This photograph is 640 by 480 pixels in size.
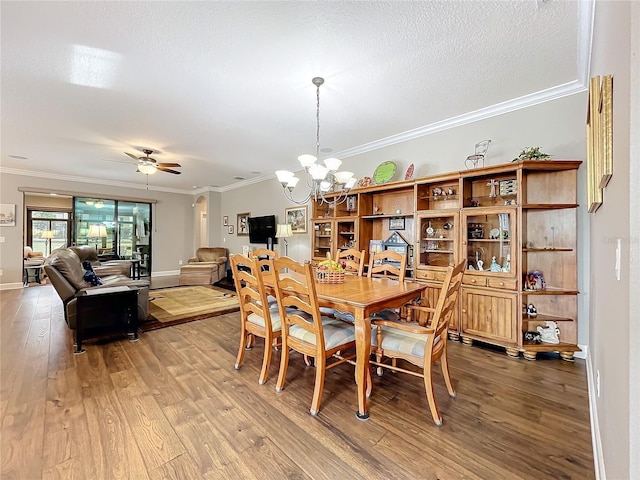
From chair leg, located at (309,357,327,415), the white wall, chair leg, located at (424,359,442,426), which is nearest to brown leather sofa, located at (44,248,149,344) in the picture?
chair leg, located at (309,357,327,415)

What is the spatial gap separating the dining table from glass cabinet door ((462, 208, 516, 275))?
1268mm

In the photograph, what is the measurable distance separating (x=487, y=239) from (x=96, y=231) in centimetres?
895

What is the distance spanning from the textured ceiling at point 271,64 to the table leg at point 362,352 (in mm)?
2097

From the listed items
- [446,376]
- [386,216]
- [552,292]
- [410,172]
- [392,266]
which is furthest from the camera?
[386,216]

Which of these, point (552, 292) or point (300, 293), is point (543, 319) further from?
point (300, 293)

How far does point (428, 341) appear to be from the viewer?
181 centimetres

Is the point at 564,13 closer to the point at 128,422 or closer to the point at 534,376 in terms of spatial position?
the point at 534,376

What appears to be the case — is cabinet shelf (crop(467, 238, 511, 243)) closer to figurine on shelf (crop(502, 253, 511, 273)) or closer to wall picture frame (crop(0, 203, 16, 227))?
figurine on shelf (crop(502, 253, 511, 273))

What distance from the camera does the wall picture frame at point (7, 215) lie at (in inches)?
241

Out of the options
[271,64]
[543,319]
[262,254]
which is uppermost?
[271,64]

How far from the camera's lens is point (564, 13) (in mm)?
1931

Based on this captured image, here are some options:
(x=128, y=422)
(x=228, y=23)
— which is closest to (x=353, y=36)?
(x=228, y=23)

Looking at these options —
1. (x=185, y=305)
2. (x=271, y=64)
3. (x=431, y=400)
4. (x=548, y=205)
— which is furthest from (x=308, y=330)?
(x=185, y=305)

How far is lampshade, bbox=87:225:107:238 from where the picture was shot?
7.38 m
